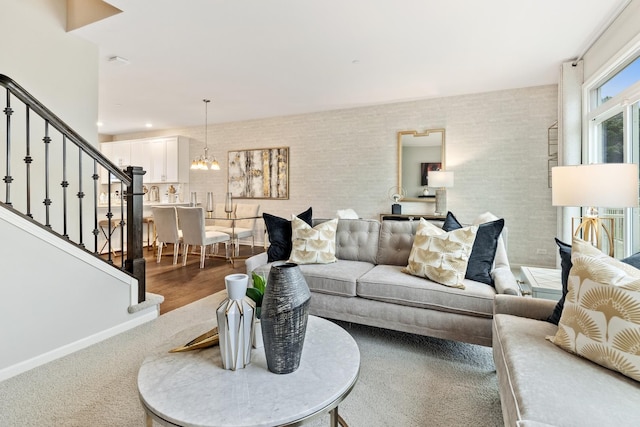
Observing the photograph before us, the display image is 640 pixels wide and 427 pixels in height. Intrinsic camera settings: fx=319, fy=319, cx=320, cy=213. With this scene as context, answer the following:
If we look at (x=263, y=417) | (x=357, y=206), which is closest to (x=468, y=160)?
(x=357, y=206)

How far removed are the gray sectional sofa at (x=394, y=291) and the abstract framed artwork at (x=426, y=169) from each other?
251 cm

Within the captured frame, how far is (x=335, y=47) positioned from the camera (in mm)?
3307

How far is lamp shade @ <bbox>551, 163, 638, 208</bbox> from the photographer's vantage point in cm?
184

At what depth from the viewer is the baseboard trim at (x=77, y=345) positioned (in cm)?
190

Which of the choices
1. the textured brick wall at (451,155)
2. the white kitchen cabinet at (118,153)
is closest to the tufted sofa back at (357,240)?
the textured brick wall at (451,155)

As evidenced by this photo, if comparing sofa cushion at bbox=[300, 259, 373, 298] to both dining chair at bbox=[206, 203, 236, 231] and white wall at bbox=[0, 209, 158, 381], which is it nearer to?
white wall at bbox=[0, 209, 158, 381]

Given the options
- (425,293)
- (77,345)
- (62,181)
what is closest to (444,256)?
(425,293)

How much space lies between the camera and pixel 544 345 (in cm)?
132

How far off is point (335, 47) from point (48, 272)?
311 centimetres

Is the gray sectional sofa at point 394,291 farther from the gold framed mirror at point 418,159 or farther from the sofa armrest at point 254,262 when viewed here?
the gold framed mirror at point 418,159

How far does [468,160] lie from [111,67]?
4.95m

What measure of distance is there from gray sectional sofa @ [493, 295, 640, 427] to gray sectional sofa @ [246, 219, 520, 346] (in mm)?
522

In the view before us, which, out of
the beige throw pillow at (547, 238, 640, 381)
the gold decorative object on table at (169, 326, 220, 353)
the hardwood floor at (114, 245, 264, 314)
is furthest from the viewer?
the hardwood floor at (114, 245, 264, 314)

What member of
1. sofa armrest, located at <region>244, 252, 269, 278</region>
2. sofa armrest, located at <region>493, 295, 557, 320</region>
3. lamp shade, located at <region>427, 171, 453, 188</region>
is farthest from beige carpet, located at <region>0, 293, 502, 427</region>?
lamp shade, located at <region>427, 171, 453, 188</region>
